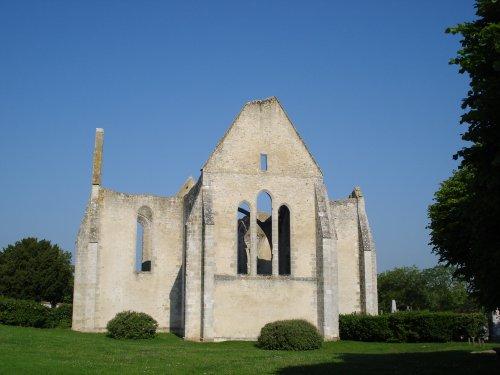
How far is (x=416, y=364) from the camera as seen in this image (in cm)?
1667

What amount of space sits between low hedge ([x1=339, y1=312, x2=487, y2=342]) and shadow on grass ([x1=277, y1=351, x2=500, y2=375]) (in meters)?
6.38

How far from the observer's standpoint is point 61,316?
33.1 meters

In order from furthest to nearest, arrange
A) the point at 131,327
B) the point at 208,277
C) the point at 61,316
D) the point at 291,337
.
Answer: the point at 61,316, the point at 208,277, the point at 131,327, the point at 291,337

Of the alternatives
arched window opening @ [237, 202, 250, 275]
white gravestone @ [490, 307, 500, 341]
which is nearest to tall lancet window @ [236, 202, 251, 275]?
arched window opening @ [237, 202, 250, 275]

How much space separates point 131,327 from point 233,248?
6.09m

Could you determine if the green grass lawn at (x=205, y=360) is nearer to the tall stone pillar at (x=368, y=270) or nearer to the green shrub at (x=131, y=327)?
the green shrub at (x=131, y=327)

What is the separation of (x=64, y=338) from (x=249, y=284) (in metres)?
8.85

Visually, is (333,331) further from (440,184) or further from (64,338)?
(64,338)

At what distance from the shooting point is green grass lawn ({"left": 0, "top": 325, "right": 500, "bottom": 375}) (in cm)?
1522

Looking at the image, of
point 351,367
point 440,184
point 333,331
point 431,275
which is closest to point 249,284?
point 333,331

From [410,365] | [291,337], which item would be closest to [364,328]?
[291,337]

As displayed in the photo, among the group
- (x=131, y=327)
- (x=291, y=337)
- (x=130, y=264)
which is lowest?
(x=291, y=337)

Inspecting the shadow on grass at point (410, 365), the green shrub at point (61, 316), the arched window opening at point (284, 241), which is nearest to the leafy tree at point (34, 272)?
the green shrub at point (61, 316)

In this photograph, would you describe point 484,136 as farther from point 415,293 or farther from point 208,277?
point 415,293
